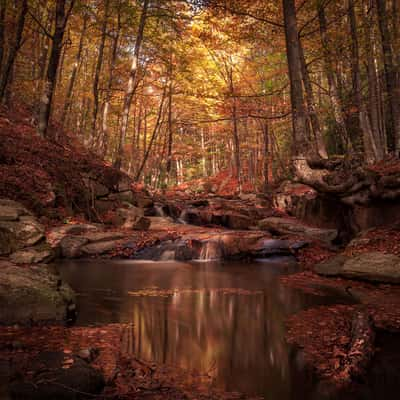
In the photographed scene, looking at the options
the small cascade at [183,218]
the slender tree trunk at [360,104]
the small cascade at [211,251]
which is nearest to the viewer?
the small cascade at [211,251]

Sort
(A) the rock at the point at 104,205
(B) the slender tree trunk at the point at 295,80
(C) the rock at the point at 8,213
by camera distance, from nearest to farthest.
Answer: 1. (C) the rock at the point at 8,213
2. (B) the slender tree trunk at the point at 295,80
3. (A) the rock at the point at 104,205

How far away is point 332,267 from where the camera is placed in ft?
29.2

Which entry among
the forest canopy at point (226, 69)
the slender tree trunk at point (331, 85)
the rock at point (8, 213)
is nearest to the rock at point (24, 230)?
the rock at point (8, 213)

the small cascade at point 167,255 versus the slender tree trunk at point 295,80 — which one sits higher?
the slender tree trunk at point 295,80

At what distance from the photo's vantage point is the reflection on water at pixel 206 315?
150 inches

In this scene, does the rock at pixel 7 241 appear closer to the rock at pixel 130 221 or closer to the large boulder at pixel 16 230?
the large boulder at pixel 16 230

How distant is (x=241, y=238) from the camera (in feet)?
41.8

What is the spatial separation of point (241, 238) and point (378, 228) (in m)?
4.68

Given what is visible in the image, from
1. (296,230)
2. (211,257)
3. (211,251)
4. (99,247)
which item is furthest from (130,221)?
(296,230)

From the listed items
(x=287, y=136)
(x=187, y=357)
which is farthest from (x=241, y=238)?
(x=287, y=136)

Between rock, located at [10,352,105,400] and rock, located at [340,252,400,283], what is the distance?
656 cm

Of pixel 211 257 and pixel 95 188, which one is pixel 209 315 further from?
pixel 95 188

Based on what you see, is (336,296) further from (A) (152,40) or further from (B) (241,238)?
(A) (152,40)

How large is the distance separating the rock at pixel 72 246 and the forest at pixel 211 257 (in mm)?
51
